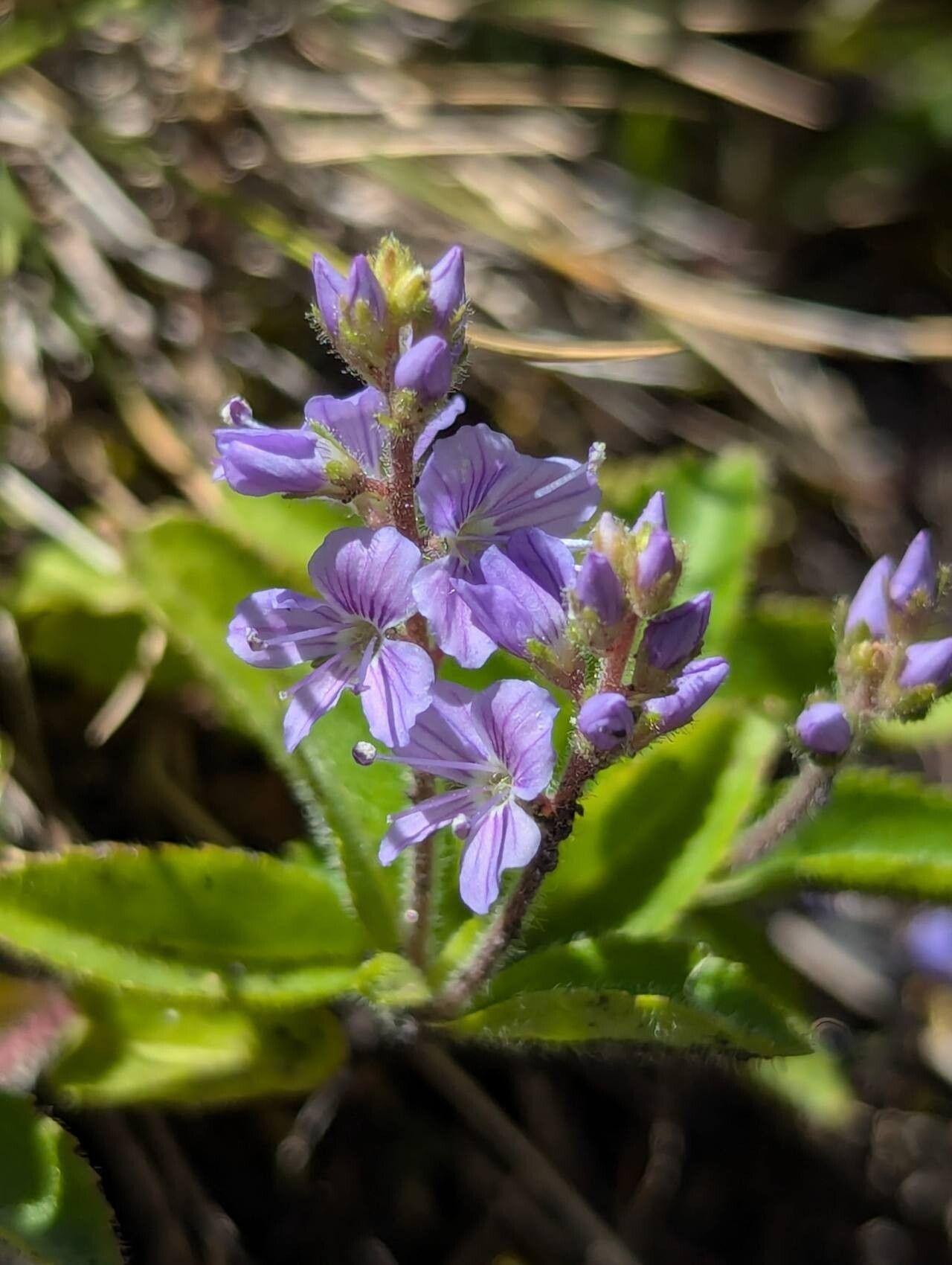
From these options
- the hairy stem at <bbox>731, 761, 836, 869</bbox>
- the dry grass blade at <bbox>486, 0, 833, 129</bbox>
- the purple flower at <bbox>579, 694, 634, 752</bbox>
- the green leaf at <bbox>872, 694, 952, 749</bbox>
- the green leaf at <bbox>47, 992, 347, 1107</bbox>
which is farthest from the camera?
the dry grass blade at <bbox>486, 0, 833, 129</bbox>

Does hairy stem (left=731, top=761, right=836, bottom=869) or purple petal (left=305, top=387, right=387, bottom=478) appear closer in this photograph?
purple petal (left=305, top=387, right=387, bottom=478)

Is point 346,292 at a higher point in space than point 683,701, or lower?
higher

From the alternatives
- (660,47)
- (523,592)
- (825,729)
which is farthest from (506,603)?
(660,47)

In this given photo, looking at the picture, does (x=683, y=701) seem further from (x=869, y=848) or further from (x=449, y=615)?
(x=869, y=848)

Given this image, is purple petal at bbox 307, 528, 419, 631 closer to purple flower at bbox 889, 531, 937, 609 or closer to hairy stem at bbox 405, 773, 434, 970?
hairy stem at bbox 405, 773, 434, 970

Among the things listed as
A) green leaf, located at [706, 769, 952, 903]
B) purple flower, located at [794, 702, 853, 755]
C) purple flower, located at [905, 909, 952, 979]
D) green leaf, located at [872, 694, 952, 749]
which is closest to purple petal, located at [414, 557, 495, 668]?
purple flower, located at [794, 702, 853, 755]

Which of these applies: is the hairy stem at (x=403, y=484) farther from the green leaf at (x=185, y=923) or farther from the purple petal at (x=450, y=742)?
the green leaf at (x=185, y=923)

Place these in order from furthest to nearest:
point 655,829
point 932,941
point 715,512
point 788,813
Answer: point 932,941 → point 715,512 → point 655,829 → point 788,813
